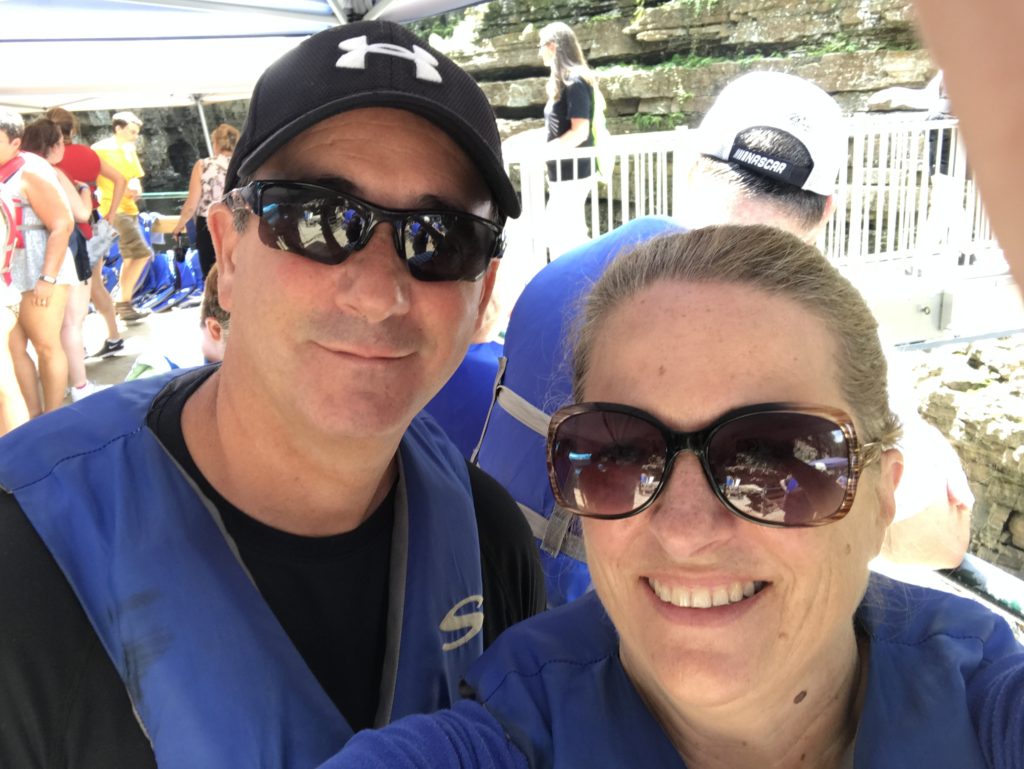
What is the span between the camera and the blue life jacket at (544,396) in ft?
6.63

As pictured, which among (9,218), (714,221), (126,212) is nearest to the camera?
(714,221)

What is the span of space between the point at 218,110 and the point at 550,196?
20.1 metres

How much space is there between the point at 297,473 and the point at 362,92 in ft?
2.20

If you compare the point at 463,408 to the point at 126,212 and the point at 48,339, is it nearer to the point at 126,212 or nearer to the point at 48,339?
the point at 48,339

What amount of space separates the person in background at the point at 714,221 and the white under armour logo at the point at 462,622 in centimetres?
49

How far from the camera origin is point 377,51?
149cm

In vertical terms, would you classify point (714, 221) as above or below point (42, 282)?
above

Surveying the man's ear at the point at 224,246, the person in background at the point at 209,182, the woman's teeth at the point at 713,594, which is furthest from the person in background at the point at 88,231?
the woman's teeth at the point at 713,594

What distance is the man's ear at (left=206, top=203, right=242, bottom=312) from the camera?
5.23 ft

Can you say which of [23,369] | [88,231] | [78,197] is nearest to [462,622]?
[23,369]

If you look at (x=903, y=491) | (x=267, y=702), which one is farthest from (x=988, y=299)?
(x=267, y=702)

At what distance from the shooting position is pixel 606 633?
1326 mm

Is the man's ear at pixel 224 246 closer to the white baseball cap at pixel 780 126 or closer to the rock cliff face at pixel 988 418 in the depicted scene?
the white baseball cap at pixel 780 126

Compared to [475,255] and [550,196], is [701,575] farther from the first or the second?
[550,196]
